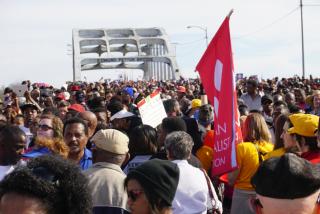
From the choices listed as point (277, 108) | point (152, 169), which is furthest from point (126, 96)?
point (152, 169)

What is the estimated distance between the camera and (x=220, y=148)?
17.2 feet

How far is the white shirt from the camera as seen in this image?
4.57m

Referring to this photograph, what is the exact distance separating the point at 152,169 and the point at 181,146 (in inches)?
76.8

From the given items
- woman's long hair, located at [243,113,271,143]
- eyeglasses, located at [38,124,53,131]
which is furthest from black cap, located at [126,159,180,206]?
eyeglasses, located at [38,124,53,131]

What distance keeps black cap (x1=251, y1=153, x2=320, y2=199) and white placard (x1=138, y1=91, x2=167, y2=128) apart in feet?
19.7

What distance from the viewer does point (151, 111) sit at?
28.2 feet

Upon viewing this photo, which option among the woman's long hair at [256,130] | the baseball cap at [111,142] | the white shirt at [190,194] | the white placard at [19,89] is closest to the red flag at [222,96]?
the white shirt at [190,194]

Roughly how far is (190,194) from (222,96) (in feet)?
3.74

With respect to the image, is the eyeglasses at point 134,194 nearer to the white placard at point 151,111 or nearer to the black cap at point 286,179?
the black cap at point 286,179

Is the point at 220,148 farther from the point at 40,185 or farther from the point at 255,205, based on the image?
the point at 40,185

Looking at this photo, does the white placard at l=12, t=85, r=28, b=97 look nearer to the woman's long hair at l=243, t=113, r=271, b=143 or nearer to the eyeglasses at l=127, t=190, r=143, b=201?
the woman's long hair at l=243, t=113, r=271, b=143

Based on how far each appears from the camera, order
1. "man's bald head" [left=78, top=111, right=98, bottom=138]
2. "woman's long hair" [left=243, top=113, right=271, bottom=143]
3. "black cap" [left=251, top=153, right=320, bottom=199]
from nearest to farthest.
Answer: "black cap" [left=251, top=153, right=320, bottom=199] < "woman's long hair" [left=243, top=113, right=271, bottom=143] < "man's bald head" [left=78, top=111, right=98, bottom=138]

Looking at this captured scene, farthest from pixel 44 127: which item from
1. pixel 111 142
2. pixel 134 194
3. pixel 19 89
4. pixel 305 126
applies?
pixel 19 89

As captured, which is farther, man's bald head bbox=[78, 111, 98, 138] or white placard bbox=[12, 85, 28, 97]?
white placard bbox=[12, 85, 28, 97]
